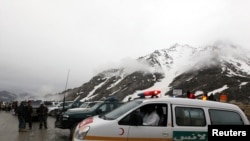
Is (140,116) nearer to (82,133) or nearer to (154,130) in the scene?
(154,130)

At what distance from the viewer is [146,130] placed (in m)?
8.87

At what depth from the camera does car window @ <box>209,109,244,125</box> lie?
9.50 meters

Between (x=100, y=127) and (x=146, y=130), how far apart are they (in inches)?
41.2

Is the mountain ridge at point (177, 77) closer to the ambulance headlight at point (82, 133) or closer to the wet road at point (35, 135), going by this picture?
the wet road at point (35, 135)

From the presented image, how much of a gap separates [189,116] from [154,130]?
3.22 ft

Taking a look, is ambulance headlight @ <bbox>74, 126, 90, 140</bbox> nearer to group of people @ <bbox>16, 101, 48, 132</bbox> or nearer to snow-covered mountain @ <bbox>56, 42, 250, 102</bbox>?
group of people @ <bbox>16, 101, 48, 132</bbox>

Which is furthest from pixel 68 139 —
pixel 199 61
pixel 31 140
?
pixel 199 61

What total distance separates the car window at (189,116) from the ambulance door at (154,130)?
27 cm

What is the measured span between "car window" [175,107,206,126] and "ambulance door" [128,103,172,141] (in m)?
0.27

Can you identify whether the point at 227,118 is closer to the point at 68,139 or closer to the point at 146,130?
the point at 146,130

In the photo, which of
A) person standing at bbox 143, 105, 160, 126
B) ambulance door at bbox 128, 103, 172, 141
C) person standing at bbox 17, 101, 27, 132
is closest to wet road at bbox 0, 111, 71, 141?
person standing at bbox 17, 101, 27, 132

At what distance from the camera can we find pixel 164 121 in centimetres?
910

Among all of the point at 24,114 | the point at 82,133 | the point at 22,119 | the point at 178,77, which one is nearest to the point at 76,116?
the point at 22,119

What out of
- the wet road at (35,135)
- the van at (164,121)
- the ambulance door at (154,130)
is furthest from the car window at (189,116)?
the wet road at (35,135)
